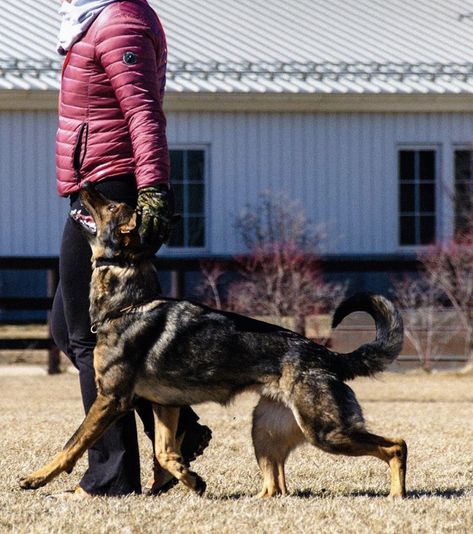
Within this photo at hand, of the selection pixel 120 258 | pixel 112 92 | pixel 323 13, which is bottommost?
pixel 120 258

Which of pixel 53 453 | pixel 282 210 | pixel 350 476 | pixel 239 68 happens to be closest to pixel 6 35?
pixel 239 68

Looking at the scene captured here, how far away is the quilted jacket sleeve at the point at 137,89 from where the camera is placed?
558 centimetres

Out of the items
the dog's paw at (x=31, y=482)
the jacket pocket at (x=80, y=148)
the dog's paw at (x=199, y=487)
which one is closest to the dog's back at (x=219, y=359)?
the dog's paw at (x=199, y=487)

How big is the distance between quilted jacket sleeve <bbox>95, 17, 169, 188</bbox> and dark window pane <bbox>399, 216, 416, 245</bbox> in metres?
12.2

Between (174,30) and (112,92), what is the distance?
12.2 m

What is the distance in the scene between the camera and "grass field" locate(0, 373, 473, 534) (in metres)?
5.10

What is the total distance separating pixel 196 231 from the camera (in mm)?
17359

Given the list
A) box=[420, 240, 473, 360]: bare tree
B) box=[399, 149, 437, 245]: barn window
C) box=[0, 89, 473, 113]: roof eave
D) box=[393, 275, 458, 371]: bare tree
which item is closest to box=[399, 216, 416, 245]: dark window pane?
box=[399, 149, 437, 245]: barn window

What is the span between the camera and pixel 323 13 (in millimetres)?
18406

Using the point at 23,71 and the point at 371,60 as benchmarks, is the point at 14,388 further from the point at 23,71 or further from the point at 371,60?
the point at 371,60

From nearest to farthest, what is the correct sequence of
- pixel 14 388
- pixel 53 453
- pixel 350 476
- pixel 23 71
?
1. pixel 350 476
2. pixel 53 453
3. pixel 14 388
4. pixel 23 71

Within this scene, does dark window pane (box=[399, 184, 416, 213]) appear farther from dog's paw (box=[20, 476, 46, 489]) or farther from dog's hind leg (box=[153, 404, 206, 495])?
dog's paw (box=[20, 476, 46, 489])

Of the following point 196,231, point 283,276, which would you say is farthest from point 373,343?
point 196,231

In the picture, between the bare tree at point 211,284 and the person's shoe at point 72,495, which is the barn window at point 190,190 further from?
the person's shoe at point 72,495
